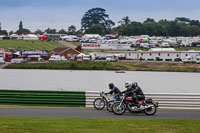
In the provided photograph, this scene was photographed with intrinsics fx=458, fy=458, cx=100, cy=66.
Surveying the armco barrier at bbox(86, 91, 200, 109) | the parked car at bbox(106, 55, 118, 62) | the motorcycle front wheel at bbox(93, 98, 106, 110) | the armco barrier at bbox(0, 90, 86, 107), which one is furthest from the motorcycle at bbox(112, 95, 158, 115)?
the parked car at bbox(106, 55, 118, 62)

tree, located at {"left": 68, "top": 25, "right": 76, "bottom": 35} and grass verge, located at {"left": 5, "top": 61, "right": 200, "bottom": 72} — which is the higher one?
tree, located at {"left": 68, "top": 25, "right": 76, "bottom": 35}

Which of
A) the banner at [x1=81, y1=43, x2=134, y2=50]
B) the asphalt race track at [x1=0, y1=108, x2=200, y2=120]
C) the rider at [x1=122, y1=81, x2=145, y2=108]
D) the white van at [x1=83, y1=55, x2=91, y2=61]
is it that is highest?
the banner at [x1=81, y1=43, x2=134, y2=50]

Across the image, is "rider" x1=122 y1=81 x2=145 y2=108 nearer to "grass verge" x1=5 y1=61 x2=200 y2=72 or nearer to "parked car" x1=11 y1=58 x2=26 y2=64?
A: "grass verge" x1=5 y1=61 x2=200 y2=72

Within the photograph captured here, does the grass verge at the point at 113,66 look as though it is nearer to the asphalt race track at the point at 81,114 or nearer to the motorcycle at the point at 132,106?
the asphalt race track at the point at 81,114

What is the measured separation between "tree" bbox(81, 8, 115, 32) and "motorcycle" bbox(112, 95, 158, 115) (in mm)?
145080

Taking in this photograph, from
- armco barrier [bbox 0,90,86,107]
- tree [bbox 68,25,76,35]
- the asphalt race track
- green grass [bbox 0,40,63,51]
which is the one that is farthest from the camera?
tree [bbox 68,25,76,35]

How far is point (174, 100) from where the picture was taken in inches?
887

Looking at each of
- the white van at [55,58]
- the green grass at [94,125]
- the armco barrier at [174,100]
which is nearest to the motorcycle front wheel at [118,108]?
the green grass at [94,125]

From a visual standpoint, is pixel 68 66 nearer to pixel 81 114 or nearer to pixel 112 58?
pixel 112 58

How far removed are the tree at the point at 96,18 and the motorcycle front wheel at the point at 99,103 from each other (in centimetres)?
14310

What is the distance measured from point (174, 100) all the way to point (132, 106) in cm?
425

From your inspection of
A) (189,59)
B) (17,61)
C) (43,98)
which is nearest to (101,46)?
(189,59)

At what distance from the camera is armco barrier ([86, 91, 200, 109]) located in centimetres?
2220

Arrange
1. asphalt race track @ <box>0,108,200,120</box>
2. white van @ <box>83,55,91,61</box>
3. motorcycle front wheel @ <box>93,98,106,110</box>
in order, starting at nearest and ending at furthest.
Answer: asphalt race track @ <box>0,108,200,120</box> < motorcycle front wheel @ <box>93,98,106,110</box> < white van @ <box>83,55,91,61</box>
